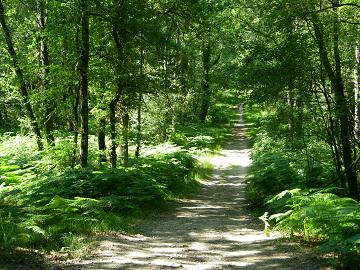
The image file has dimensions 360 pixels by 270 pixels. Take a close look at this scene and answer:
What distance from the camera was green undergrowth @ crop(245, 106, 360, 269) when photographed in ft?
19.0

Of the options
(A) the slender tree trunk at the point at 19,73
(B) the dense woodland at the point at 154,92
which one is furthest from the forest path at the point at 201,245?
(A) the slender tree trunk at the point at 19,73

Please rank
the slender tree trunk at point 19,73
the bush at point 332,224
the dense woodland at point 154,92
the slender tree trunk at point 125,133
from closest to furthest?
the bush at point 332,224 < the dense woodland at point 154,92 < the slender tree trunk at point 125,133 < the slender tree trunk at point 19,73

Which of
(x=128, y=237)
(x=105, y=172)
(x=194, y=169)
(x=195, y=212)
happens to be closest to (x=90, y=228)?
(x=128, y=237)

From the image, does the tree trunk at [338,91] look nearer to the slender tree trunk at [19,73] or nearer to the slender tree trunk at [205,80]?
the slender tree trunk at [19,73]

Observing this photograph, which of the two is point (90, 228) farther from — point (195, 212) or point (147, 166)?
point (147, 166)

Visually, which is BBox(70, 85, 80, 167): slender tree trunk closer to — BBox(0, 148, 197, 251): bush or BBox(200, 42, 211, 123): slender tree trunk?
BBox(0, 148, 197, 251): bush

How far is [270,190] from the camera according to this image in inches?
513

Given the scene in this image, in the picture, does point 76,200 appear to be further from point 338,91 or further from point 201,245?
point 338,91

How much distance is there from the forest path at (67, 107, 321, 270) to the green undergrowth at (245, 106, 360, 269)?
0.44 metres

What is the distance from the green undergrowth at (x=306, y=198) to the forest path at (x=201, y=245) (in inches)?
17.3

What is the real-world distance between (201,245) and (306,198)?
2204 millimetres

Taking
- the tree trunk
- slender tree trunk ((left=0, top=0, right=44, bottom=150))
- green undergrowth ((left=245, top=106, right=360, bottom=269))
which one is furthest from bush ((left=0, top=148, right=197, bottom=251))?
the tree trunk

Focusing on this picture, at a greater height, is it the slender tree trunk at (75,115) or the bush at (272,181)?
the slender tree trunk at (75,115)

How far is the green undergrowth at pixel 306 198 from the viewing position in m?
5.80
